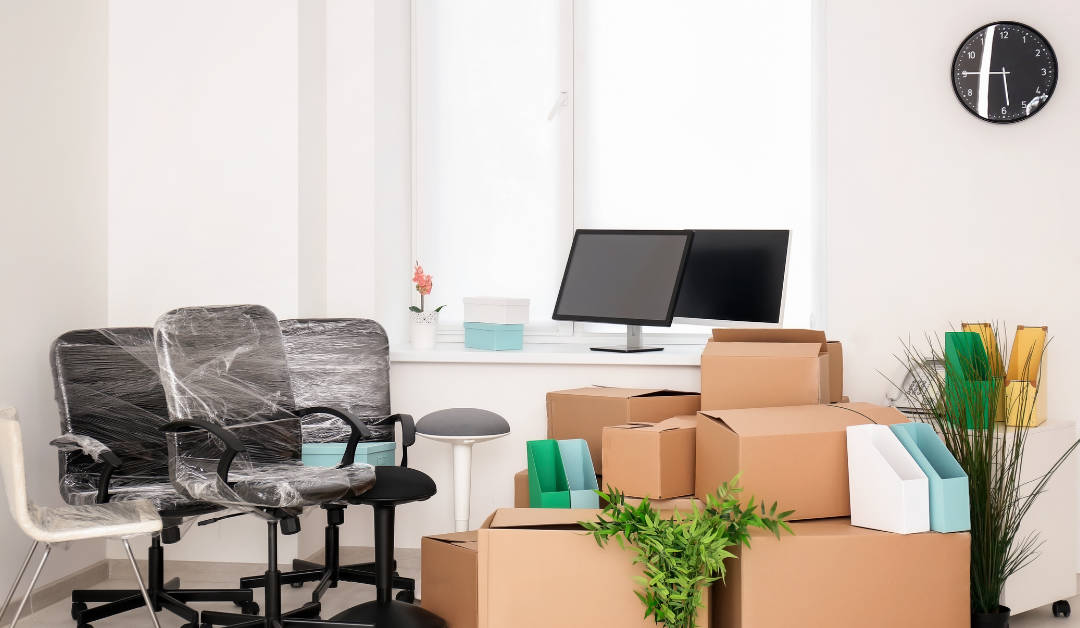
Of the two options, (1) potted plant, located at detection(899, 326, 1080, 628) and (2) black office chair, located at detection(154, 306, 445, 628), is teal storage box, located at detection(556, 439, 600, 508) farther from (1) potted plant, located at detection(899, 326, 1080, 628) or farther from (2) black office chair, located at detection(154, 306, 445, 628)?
(1) potted plant, located at detection(899, 326, 1080, 628)

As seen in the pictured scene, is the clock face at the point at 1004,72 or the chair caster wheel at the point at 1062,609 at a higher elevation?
the clock face at the point at 1004,72

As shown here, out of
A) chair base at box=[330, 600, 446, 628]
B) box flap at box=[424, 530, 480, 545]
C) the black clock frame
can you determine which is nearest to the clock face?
the black clock frame

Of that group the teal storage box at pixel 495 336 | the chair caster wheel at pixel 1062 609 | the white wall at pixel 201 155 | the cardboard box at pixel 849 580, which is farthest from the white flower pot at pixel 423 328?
the chair caster wheel at pixel 1062 609

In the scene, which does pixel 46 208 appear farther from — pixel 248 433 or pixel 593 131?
pixel 593 131

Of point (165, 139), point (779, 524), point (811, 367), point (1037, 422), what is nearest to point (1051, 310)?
point (1037, 422)

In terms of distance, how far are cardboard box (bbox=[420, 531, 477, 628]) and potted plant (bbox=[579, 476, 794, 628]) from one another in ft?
1.84

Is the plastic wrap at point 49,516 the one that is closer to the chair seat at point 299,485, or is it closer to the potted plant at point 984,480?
the chair seat at point 299,485

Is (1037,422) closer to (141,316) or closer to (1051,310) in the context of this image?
(1051,310)

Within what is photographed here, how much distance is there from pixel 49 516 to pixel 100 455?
226 mm

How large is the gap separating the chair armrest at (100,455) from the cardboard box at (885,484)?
1.99m

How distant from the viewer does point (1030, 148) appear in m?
3.01

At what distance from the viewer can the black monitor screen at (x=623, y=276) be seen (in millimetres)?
3043

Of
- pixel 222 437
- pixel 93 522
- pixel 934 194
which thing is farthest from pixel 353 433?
pixel 934 194

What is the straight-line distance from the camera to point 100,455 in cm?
234
